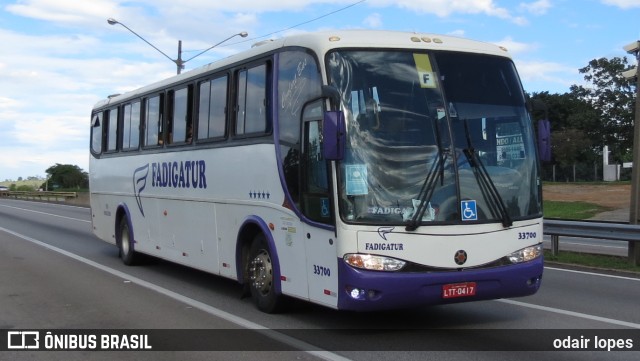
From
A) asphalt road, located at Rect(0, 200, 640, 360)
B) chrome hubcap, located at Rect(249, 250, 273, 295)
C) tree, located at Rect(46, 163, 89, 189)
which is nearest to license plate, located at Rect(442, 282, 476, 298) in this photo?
asphalt road, located at Rect(0, 200, 640, 360)

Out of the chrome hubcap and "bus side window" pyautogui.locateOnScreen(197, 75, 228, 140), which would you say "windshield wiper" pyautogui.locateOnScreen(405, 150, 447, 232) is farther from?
"bus side window" pyautogui.locateOnScreen(197, 75, 228, 140)

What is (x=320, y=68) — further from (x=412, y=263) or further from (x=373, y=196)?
(x=412, y=263)

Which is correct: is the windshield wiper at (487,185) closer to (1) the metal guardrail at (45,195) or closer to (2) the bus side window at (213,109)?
(2) the bus side window at (213,109)

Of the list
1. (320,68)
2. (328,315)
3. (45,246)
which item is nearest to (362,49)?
(320,68)

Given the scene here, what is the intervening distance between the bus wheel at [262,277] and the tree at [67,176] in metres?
123

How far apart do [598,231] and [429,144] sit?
855 cm

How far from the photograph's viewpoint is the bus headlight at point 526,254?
7.67 meters

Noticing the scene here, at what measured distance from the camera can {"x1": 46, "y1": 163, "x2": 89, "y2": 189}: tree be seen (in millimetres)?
129750

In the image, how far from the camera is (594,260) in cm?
1477

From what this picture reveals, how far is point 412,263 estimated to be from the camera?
23.5 ft

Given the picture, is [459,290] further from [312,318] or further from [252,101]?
[252,101]

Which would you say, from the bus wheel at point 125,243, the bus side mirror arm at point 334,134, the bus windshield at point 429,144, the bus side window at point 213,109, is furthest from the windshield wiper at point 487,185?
the bus wheel at point 125,243

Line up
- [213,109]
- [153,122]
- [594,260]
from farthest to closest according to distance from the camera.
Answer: [594,260] → [153,122] → [213,109]

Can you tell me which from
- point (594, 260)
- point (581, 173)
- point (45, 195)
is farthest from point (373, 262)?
point (581, 173)
